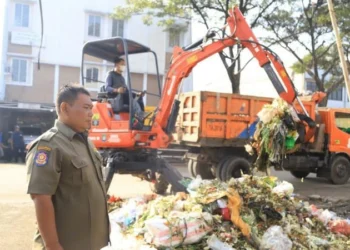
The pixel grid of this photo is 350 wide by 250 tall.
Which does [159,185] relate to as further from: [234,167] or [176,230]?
[176,230]

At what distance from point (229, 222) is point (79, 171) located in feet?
8.92

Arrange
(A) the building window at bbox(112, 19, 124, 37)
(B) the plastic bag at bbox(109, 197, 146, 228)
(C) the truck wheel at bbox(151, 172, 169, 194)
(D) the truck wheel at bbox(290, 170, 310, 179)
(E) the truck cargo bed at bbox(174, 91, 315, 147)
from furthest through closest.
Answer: (A) the building window at bbox(112, 19, 124, 37)
(D) the truck wheel at bbox(290, 170, 310, 179)
(E) the truck cargo bed at bbox(174, 91, 315, 147)
(C) the truck wheel at bbox(151, 172, 169, 194)
(B) the plastic bag at bbox(109, 197, 146, 228)

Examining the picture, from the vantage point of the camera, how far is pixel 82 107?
2.55 metres

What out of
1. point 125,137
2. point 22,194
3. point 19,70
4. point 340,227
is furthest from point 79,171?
point 19,70

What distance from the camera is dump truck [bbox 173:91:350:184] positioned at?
9961 mm

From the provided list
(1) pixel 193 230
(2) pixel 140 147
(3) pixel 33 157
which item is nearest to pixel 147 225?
(1) pixel 193 230

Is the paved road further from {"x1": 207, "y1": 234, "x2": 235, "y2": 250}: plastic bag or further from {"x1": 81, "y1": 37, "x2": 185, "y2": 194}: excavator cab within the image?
{"x1": 207, "y1": 234, "x2": 235, "y2": 250}: plastic bag

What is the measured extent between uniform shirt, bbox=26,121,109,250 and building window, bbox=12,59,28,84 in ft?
65.1

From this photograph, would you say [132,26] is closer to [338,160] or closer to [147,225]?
[338,160]

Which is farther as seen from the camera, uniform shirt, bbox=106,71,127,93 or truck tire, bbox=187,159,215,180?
truck tire, bbox=187,159,215,180

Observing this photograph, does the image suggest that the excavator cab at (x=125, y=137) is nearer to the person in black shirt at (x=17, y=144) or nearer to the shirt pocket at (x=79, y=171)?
the shirt pocket at (x=79, y=171)

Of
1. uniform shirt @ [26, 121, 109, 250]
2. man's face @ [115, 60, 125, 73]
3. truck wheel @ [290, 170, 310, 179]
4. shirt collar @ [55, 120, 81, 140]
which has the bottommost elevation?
truck wheel @ [290, 170, 310, 179]

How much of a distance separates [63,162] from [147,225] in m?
2.16

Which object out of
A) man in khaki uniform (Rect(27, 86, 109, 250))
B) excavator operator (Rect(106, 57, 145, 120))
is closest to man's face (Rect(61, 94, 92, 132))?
man in khaki uniform (Rect(27, 86, 109, 250))
